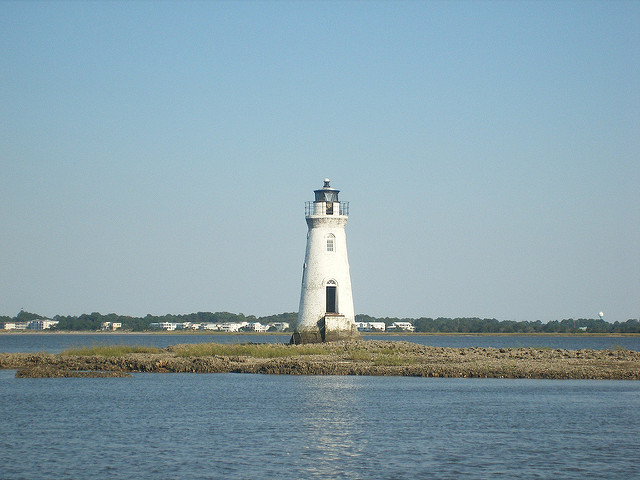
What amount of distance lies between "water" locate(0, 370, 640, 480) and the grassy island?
1.40 metres

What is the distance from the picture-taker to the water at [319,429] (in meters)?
21.7

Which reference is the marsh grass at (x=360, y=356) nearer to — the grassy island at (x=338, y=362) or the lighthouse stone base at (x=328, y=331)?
the grassy island at (x=338, y=362)

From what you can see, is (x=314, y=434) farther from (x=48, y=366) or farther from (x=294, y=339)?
(x=294, y=339)

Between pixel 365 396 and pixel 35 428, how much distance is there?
543 inches

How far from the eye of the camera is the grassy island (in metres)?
42.4

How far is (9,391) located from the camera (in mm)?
36906

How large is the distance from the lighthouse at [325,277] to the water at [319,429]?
14.0 meters

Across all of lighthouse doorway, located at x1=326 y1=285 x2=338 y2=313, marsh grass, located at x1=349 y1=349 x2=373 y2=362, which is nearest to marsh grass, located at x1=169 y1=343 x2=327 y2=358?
marsh grass, located at x1=349 y1=349 x2=373 y2=362

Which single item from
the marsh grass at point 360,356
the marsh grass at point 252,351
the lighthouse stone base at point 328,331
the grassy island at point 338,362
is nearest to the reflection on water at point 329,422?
the grassy island at point 338,362

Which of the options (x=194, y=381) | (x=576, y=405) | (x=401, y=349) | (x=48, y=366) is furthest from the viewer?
(x=401, y=349)

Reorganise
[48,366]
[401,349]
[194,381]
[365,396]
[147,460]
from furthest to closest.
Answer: [401,349]
[48,366]
[194,381]
[365,396]
[147,460]

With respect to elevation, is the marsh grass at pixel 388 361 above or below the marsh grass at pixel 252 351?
below

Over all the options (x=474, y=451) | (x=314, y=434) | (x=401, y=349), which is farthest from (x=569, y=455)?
(x=401, y=349)

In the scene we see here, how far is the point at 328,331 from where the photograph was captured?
181 ft
